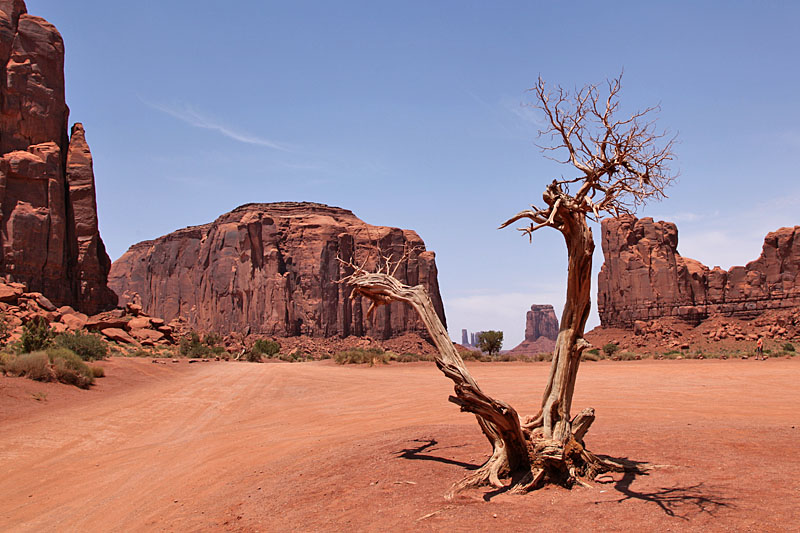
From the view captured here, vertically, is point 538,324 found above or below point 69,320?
above

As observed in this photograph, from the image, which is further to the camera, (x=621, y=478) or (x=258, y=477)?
(x=258, y=477)

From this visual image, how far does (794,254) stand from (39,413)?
2677 inches

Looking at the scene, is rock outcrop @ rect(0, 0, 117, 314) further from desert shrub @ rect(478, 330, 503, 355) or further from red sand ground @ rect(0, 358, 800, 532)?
desert shrub @ rect(478, 330, 503, 355)

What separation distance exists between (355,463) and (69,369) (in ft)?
42.4

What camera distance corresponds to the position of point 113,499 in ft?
24.6

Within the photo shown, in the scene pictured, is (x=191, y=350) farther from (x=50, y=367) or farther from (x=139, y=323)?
(x=50, y=367)

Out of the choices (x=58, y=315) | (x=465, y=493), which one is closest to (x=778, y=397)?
(x=465, y=493)

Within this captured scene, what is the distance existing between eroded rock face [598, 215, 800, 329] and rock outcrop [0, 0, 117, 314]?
52160 mm

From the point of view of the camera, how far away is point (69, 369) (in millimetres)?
17484

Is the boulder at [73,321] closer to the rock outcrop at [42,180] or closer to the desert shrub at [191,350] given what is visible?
the rock outcrop at [42,180]

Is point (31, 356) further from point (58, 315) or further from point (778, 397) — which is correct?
point (58, 315)

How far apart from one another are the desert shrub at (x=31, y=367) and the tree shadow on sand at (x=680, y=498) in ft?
51.0

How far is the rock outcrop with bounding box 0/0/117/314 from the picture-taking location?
39.2 m

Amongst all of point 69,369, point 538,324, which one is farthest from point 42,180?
point 538,324
